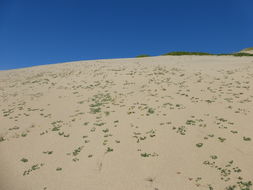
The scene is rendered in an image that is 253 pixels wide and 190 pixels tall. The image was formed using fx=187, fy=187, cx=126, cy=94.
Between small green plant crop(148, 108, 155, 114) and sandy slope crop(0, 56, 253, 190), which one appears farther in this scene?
small green plant crop(148, 108, 155, 114)

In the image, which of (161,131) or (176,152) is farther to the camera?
(161,131)

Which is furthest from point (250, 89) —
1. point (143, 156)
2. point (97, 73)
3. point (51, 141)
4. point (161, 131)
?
point (97, 73)

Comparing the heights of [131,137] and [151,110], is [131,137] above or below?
below

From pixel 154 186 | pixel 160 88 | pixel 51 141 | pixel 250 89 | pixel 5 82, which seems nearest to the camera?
pixel 154 186

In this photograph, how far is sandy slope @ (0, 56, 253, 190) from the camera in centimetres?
778

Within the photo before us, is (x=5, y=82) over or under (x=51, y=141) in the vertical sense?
over

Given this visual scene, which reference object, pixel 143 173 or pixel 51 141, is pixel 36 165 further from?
pixel 143 173

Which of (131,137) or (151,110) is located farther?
(151,110)

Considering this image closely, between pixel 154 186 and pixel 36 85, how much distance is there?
70.1ft

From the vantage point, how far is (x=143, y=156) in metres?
9.16

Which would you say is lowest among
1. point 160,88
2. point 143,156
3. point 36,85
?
point 143,156

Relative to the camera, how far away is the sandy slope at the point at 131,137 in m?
7.78

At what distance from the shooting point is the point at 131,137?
35.7 ft

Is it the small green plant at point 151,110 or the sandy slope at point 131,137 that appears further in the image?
the small green plant at point 151,110
